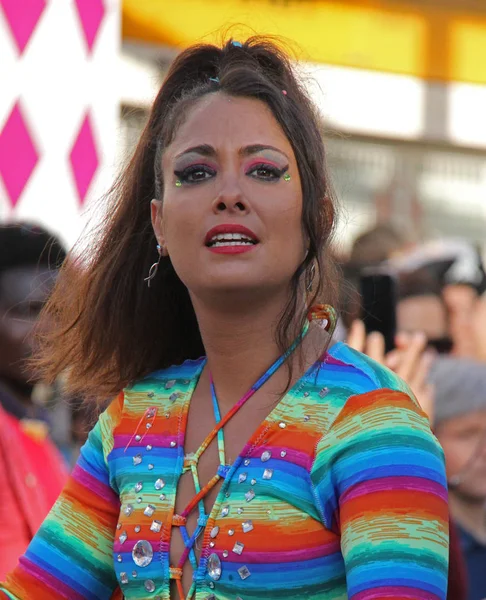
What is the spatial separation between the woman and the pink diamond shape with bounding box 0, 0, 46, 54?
6.13 ft

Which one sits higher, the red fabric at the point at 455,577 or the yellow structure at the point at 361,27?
the yellow structure at the point at 361,27

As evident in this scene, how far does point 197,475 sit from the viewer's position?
61.4 inches

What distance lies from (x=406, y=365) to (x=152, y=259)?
154cm

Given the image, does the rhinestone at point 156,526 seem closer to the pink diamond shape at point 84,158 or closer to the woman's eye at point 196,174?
the woman's eye at point 196,174

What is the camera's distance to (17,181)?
369 cm

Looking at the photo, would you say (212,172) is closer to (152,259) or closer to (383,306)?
(152,259)

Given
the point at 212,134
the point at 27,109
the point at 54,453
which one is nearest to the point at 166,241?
the point at 212,134

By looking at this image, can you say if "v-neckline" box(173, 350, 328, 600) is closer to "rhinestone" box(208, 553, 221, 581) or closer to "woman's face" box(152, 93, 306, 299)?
"rhinestone" box(208, 553, 221, 581)

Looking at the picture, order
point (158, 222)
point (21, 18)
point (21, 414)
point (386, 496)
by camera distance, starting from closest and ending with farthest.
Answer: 1. point (386, 496)
2. point (158, 222)
3. point (21, 18)
4. point (21, 414)

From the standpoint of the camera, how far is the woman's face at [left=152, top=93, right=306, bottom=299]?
5.06ft

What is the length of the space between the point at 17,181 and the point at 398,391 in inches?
96.0

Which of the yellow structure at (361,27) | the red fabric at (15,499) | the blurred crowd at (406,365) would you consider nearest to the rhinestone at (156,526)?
the blurred crowd at (406,365)

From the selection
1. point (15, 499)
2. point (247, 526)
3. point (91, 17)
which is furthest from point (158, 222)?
point (91, 17)

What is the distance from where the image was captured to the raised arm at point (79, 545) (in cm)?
165
